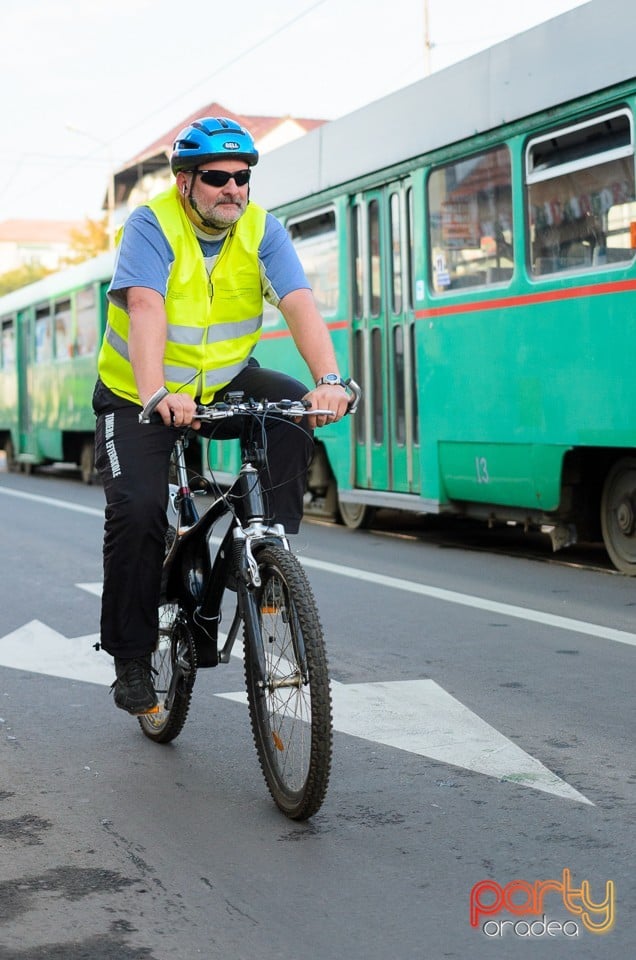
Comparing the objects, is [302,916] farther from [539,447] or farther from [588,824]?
[539,447]

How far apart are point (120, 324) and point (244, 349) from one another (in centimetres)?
38

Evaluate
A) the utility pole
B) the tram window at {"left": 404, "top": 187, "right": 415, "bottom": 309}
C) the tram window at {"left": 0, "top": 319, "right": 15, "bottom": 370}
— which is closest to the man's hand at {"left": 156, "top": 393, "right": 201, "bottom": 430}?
the tram window at {"left": 404, "top": 187, "right": 415, "bottom": 309}

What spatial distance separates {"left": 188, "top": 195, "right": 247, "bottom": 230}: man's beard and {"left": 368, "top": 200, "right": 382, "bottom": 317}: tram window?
25.2 ft

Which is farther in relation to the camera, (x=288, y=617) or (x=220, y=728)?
(x=220, y=728)

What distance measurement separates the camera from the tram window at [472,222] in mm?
10422

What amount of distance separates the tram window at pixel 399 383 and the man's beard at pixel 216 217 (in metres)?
7.30

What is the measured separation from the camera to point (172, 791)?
15.7 ft

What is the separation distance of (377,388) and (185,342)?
25.2 feet

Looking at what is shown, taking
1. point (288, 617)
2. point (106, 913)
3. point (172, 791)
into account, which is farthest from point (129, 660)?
point (106, 913)

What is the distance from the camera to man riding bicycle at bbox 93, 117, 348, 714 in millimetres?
4637

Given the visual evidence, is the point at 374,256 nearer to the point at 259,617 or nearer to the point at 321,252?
the point at 321,252

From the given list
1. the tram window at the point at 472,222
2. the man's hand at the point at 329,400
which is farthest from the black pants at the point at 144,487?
the tram window at the point at 472,222

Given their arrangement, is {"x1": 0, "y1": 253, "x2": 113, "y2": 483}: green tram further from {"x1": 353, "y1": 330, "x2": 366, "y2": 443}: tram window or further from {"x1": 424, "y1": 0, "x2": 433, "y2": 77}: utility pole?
{"x1": 424, "y1": 0, "x2": 433, "y2": 77}: utility pole

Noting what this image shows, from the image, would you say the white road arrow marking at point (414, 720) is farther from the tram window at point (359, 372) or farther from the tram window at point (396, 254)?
the tram window at point (359, 372)
